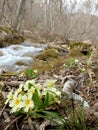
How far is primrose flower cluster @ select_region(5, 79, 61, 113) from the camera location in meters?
2.25

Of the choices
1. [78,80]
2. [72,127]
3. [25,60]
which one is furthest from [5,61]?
[72,127]

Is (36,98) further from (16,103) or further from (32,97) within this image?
(16,103)

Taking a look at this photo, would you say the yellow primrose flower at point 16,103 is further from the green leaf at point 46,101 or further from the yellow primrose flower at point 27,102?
the green leaf at point 46,101

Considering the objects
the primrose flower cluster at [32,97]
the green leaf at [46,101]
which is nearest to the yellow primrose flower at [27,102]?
the primrose flower cluster at [32,97]

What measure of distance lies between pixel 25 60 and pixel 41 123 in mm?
5443

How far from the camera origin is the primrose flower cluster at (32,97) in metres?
2.25

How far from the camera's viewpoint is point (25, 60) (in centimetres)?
775

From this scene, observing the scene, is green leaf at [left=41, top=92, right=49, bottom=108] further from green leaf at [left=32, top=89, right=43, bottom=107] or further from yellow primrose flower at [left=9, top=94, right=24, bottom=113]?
yellow primrose flower at [left=9, top=94, right=24, bottom=113]

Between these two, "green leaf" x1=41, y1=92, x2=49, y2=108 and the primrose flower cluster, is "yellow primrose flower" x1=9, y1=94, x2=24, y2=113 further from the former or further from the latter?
"green leaf" x1=41, y1=92, x2=49, y2=108

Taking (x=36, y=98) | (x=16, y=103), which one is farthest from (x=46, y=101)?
(x=16, y=103)

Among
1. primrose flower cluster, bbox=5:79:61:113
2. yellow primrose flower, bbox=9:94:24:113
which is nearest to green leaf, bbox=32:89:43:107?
primrose flower cluster, bbox=5:79:61:113

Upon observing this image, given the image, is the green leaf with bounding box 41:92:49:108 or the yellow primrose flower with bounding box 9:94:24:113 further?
the green leaf with bounding box 41:92:49:108

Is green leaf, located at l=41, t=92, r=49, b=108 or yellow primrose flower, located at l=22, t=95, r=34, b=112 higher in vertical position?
yellow primrose flower, located at l=22, t=95, r=34, b=112

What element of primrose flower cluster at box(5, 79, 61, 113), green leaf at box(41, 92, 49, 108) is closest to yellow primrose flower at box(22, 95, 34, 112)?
primrose flower cluster at box(5, 79, 61, 113)
